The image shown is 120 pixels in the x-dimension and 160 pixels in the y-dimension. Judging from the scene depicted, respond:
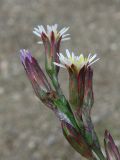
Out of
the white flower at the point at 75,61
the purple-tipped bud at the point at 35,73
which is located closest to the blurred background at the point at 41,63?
the purple-tipped bud at the point at 35,73

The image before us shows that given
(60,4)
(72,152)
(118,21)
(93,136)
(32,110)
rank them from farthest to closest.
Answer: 1. (60,4)
2. (118,21)
3. (32,110)
4. (72,152)
5. (93,136)

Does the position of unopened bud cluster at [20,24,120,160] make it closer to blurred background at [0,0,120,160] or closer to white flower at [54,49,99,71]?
white flower at [54,49,99,71]

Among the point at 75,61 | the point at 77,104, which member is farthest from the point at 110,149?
the point at 75,61

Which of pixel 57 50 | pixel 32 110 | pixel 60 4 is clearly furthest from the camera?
pixel 60 4

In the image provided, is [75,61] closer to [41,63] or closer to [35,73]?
[35,73]

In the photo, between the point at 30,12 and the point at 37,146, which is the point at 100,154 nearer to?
the point at 37,146

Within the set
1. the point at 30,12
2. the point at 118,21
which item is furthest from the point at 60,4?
the point at 118,21

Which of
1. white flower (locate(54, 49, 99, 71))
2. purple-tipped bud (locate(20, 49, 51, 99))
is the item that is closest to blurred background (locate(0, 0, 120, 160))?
purple-tipped bud (locate(20, 49, 51, 99))
